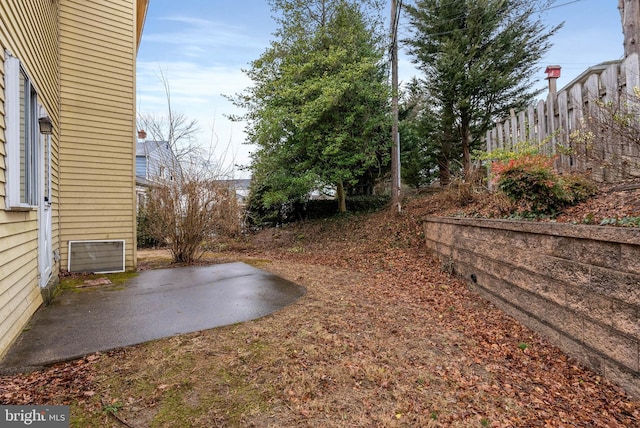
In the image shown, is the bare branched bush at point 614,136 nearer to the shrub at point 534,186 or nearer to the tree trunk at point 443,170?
the shrub at point 534,186

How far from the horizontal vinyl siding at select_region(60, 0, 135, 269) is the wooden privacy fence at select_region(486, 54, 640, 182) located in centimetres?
696

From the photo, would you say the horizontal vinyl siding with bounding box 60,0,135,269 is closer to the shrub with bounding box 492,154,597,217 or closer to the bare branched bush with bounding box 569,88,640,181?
the shrub with bounding box 492,154,597,217

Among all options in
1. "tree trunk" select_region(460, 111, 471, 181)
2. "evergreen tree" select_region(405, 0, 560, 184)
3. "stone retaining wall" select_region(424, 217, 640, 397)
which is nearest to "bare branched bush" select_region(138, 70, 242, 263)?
"stone retaining wall" select_region(424, 217, 640, 397)

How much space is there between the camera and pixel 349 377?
233 centimetres

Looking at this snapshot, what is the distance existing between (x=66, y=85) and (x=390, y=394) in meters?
6.48

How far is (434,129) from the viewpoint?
11.1 m

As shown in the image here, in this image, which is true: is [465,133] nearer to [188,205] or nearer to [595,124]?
[595,124]

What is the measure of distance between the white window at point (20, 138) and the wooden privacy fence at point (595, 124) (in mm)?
5523

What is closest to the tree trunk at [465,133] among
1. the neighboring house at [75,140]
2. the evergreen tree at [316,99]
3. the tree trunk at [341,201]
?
the evergreen tree at [316,99]

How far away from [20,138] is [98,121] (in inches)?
116

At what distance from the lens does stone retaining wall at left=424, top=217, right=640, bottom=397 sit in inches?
86.2

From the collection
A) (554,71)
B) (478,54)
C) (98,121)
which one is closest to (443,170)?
(478,54)

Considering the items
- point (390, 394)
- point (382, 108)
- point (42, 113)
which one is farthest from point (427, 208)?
point (42, 113)

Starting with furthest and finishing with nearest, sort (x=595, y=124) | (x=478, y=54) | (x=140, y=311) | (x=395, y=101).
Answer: (x=478, y=54)
(x=395, y=101)
(x=595, y=124)
(x=140, y=311)
